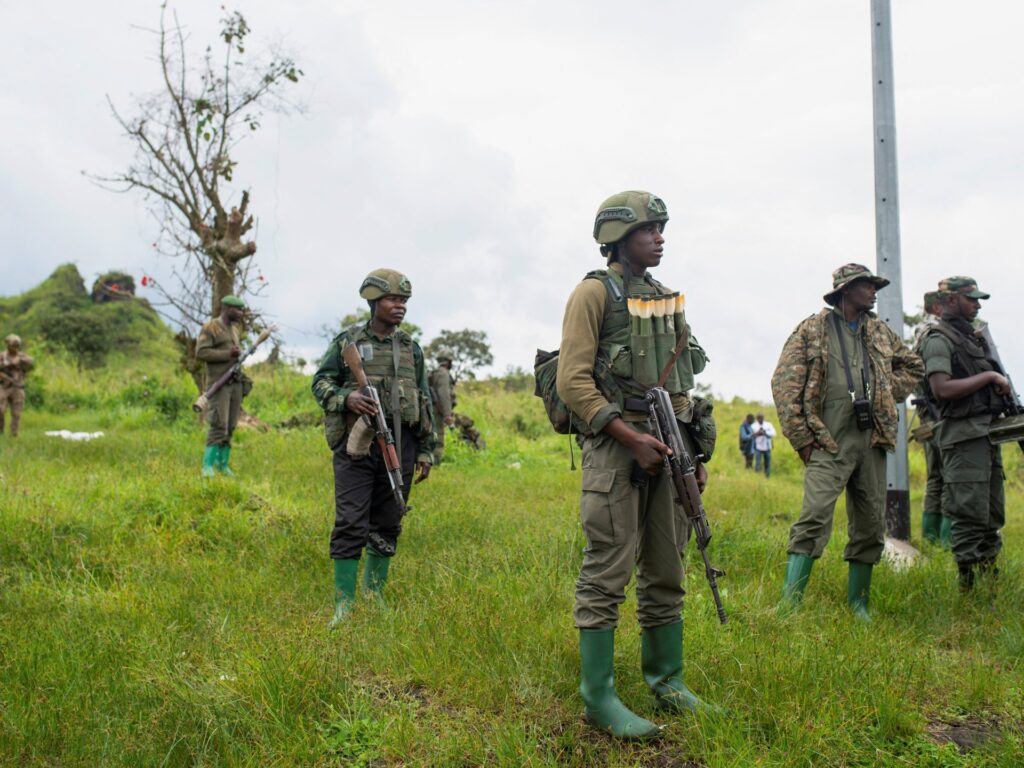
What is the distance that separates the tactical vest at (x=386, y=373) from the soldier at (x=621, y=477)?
2116 mm

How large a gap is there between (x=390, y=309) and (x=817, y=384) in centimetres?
271

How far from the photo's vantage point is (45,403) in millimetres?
19406

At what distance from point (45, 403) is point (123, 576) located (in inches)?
614

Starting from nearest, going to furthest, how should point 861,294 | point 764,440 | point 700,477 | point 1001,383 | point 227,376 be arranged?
point 700,477
point 861,294
point 1001,383
point 227,376
point 764,440

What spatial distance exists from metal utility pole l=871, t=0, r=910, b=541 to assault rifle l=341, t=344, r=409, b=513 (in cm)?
463

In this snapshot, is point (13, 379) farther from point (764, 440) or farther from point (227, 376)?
point (764, 440)

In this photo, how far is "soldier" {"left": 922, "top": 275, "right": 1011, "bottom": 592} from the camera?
18.7 feet

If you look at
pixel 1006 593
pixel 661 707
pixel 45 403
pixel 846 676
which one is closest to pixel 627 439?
pixel 661 707

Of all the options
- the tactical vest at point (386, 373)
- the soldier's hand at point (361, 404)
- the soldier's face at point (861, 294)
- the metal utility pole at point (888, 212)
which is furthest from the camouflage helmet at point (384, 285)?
the metal utility pole at point (888, 212)

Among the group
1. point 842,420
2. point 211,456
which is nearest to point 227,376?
point 211,456

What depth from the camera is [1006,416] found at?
5.83 meters

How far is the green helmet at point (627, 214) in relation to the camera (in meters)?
3.52

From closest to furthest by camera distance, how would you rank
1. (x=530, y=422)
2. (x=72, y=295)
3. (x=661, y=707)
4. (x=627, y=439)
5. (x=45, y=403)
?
1. (x=627, y=439)
2. (x=661, y=707)
3. (x=45, y=403)
4. (x=530, y=422)
5. (x=72, y=295)

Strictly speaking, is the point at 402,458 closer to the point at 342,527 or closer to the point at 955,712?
the point at 342,527
